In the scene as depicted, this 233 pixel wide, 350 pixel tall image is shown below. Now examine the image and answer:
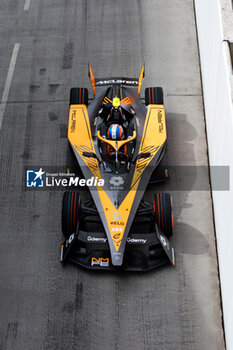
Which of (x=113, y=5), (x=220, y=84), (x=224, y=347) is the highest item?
(x=113, y=5)

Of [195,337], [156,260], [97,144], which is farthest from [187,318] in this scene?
[97,144]

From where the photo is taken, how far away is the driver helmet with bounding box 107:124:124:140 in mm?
9547

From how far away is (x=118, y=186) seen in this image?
9141mm

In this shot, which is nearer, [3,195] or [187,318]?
[187,318]

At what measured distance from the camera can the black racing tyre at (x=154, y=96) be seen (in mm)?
10750

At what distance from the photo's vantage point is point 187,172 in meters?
10.4

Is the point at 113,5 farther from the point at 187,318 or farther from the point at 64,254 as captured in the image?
the point at 187,318

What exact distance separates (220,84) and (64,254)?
153 inches

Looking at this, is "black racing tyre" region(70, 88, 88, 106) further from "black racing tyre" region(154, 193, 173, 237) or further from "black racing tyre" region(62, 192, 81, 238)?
"black racing tyre" region(154, 193, 173, 237)

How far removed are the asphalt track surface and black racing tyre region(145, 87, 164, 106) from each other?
714 mm

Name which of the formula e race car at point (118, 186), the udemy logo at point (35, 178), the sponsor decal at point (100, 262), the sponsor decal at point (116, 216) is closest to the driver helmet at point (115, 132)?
the formula e race car at point (118, 186)

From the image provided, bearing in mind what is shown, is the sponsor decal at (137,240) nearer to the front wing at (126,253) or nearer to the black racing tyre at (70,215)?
the front wing at (126,253)

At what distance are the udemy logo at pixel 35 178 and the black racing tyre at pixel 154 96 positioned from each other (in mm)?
2642

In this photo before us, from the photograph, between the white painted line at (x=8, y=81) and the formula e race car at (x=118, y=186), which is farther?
the white painted line at (x=8, y=81)
